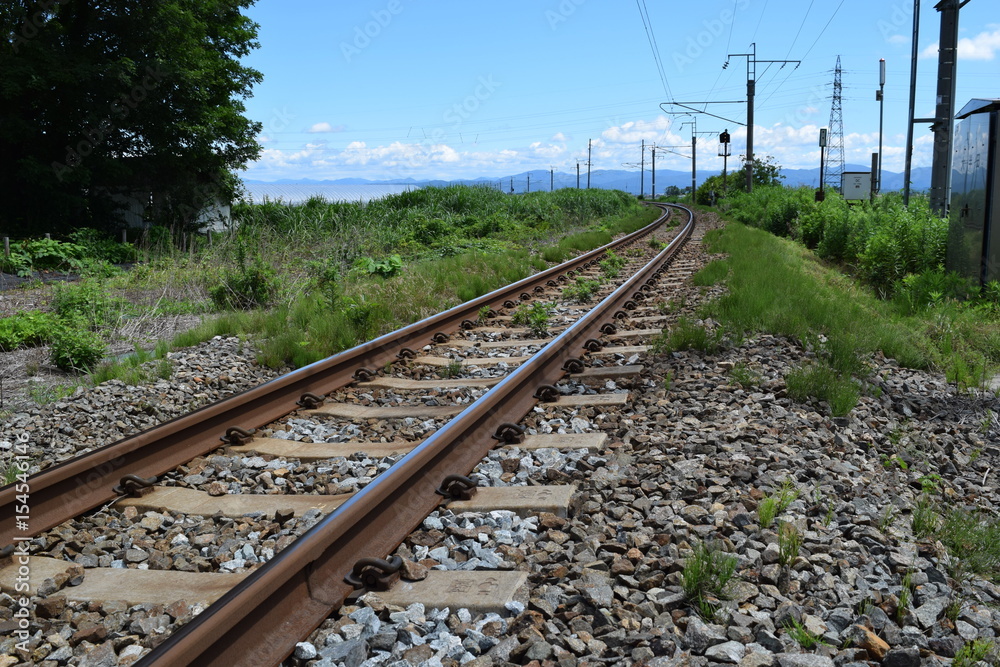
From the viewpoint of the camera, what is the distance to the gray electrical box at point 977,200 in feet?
27.5

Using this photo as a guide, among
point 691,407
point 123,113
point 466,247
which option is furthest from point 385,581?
point 123,113

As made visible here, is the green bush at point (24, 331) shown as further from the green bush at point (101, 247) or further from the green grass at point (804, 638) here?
the green bush at point (101, 247)

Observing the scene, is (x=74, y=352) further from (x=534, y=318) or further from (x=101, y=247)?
(x=101, y=247)

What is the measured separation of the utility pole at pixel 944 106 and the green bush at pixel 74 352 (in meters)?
12.2

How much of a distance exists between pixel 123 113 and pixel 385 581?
74.9 feet

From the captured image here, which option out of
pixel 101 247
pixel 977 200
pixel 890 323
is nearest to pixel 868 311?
pixel 890 323

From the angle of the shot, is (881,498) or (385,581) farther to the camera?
(881,498)

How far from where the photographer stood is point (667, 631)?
2.29m

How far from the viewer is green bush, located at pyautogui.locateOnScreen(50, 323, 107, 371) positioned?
20.4 feet

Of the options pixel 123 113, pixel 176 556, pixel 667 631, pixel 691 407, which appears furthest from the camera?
pixel 123 113

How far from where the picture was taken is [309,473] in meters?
3.86

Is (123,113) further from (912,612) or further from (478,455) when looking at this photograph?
(912,612)

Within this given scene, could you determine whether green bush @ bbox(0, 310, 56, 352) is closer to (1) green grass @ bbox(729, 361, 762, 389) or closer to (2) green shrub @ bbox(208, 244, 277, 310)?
(2) green shrub @ bbox(208, 244, 277, 310)

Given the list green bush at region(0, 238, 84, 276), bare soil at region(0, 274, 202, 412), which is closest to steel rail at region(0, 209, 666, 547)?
bare soil at region(0, 274, 202, 412)
